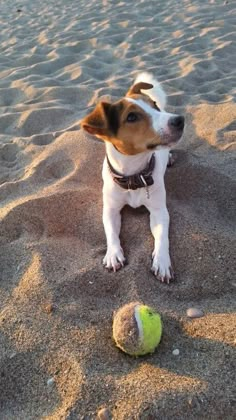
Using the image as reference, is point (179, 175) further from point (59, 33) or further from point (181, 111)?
point (59, 33)

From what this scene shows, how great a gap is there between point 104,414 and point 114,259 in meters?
1.26

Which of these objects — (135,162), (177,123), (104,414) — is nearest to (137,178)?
(135,162)

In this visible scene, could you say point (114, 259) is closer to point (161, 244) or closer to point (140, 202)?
point (161, 244)

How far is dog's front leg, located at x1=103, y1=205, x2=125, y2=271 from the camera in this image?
11.7ft

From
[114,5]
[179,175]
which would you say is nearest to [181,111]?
[179,175]

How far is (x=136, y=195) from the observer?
396cm

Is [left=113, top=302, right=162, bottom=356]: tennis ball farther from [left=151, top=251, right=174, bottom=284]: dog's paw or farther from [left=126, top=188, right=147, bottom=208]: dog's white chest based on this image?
[left=126, top=188, right=147, bottom=208]: dog's white chest

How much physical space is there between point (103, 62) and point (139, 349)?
542 cm

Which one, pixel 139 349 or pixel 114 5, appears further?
pixel 114 5

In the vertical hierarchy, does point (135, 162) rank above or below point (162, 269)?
above

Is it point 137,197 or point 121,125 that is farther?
point 137,197

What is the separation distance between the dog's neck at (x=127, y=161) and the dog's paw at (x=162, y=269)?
69 centimetres

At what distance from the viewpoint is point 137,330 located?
8.80 ft

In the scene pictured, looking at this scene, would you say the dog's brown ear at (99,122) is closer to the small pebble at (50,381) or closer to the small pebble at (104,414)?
the small pebble at (50,381)
